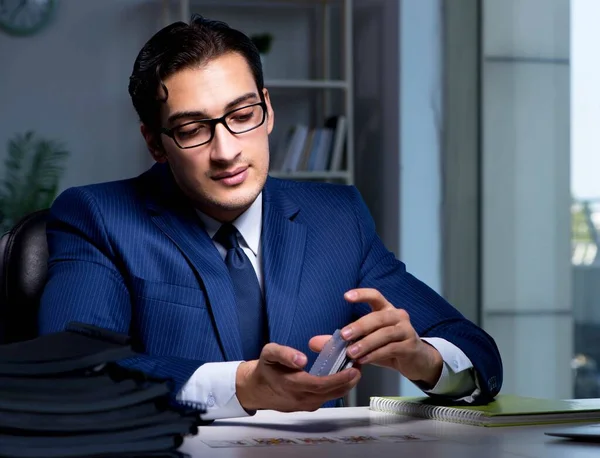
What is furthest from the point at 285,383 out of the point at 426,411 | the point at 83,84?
the point at 83,84

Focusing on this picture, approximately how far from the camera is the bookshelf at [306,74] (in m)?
4.56

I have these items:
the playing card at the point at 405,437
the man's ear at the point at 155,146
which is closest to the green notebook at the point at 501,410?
the playing card at the point at 405,437

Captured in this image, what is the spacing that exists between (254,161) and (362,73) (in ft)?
10.2

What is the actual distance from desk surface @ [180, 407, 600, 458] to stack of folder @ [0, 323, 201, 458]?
0.16 metres

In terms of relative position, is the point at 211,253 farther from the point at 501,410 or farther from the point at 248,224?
the point at 501,410

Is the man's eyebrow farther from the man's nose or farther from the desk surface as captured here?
the desk surface

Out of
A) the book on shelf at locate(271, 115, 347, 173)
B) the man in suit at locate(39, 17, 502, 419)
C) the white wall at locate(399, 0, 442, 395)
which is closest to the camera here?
the man in suit at locate(39, 17, 502, 419)

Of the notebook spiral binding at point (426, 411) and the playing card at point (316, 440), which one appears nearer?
the playing card at point (316, 440)

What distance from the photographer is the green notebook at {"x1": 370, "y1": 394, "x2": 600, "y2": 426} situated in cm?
143

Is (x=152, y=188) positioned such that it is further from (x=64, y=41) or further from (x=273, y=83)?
(x=64, y=41)

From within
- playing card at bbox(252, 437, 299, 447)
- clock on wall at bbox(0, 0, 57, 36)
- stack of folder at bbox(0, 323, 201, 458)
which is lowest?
playing card at bbox(252, 437, 299, 447)

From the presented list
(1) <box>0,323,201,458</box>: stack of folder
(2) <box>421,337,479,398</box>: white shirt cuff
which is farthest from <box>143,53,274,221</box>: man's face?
(1) <box>0,323,201,458</box>: stack of folder

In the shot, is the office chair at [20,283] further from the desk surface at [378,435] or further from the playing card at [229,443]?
the playing card at [229,443]

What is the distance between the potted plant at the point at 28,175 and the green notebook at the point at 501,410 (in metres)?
3.15
